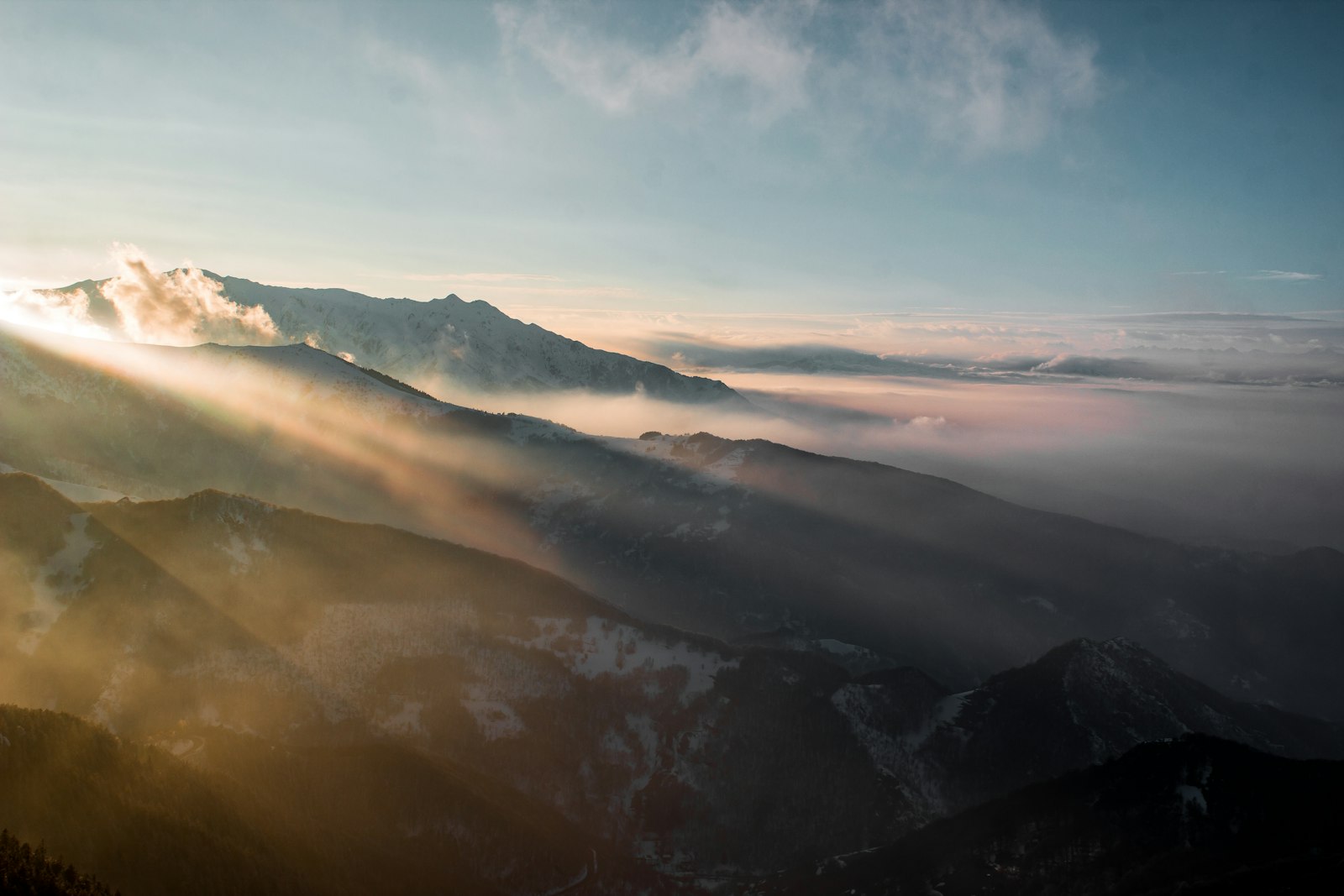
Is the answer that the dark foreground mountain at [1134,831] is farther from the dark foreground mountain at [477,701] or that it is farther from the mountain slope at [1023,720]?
the mountain slope at [1023,720]

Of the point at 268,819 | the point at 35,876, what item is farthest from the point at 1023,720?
the point at 35,876

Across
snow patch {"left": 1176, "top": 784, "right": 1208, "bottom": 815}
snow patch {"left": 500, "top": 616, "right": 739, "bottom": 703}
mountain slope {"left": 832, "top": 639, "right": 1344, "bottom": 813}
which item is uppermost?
snow patch {"left": 1176, "top": 784, "right": 1208, "bottom": 815}

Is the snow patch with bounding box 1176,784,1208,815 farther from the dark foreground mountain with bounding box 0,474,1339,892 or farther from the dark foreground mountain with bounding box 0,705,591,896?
the dark foreground mountain with bounding box 0,705,591,896

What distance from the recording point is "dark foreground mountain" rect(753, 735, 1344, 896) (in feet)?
244

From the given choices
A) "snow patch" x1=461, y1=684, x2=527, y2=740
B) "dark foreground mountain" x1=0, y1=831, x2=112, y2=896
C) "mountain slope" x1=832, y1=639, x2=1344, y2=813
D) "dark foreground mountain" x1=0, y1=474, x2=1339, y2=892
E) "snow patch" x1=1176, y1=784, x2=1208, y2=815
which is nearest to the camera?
"dark foreground mountain" x1=0, y1=831, x2=112, y2=896

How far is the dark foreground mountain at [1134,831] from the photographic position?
7431cm

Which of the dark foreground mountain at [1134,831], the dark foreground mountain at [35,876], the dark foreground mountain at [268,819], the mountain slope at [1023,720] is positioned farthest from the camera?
the mountain slope at [1023,720]

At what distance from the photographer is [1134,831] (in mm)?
80750

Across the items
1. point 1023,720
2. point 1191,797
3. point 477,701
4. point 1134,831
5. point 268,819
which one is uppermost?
point 1191,797

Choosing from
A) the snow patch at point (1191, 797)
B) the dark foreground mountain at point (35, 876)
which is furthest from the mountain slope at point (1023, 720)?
the dark foreground mountain at point (35, 876)

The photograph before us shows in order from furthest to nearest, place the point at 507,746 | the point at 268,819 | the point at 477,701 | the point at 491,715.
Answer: the point at 477,701, the point at 491,715, the point at 507,746, the point at 268,819

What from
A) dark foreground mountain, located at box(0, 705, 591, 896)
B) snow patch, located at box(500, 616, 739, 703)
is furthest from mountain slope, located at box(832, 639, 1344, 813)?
dark foreground mountain, located at box(0, 705, 591, 896)

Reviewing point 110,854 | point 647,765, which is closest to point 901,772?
point 647,765

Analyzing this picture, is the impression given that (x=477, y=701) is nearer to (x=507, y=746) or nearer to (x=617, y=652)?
(x=507, y=746)
